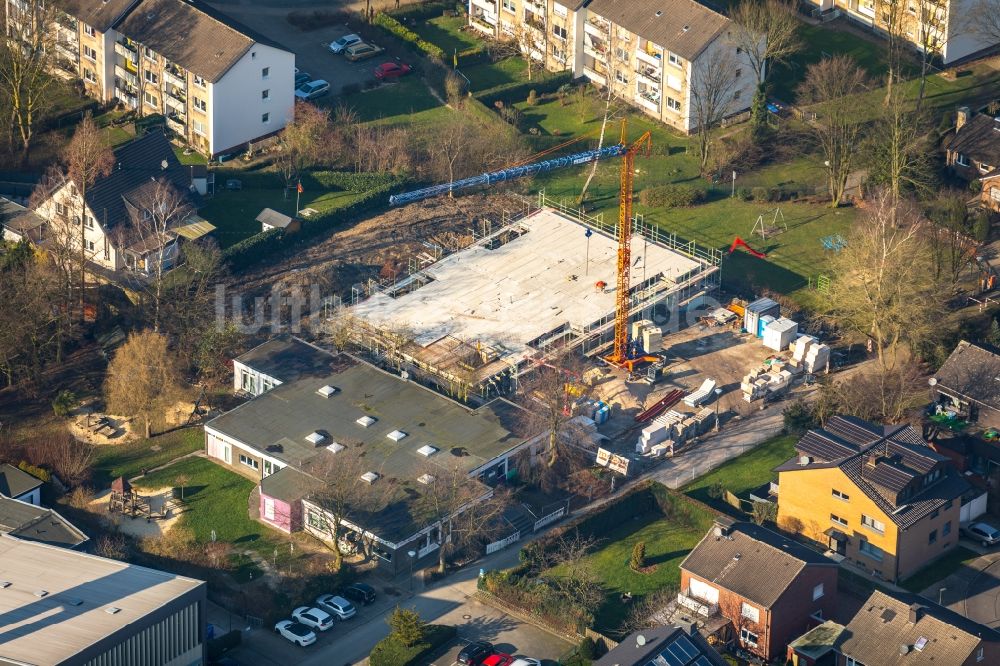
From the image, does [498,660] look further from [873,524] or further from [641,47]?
[641,47]

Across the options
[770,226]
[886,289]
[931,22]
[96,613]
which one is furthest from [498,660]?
[931,22]

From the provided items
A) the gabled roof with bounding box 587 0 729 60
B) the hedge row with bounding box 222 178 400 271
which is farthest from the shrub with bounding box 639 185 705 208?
the hedge row with bounding box 222 178 400 271

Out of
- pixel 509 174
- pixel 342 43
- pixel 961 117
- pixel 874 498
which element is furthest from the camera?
pixel 342 43

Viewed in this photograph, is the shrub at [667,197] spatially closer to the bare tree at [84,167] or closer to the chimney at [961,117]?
the chimney at [961,117]

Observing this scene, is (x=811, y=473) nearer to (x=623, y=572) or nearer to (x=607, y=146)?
(x=623, y=572)

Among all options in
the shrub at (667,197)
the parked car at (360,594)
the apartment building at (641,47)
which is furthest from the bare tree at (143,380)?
the apartment building at (641,47)

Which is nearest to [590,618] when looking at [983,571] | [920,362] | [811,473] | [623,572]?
[623,572]

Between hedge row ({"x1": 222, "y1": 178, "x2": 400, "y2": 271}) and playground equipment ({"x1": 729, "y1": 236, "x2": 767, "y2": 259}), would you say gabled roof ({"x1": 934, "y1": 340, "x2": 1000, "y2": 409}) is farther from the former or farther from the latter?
hedge row ({"x1": 222, "y1": 178, "x2": 400, "y2": 271})
